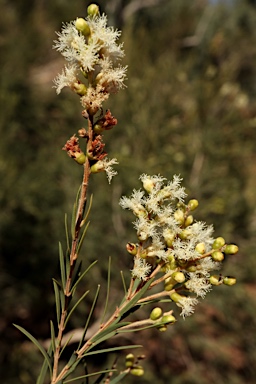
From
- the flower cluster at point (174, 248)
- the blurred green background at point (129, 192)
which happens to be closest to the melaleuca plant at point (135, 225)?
the flower cluster at point (174, 248)

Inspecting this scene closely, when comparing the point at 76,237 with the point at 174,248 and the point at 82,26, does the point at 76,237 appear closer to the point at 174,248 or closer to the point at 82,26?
the point at 174,248

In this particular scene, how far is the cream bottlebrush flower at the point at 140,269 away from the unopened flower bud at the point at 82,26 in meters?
0.24

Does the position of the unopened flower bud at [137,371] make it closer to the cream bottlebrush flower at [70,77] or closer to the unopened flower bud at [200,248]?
the unopened flower bud at [200,248]

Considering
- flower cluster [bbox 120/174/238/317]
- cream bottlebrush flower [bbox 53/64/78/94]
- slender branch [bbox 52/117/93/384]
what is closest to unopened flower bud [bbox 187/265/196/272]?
flower cluster [bbox 120/174/238/317]

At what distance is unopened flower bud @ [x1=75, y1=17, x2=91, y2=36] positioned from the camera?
0.33 meters

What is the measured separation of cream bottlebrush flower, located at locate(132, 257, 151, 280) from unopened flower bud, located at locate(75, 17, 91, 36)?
239 mm

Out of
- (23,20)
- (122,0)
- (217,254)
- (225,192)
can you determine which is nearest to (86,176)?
(217,254)

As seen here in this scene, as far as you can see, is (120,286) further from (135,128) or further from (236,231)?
(135,128)

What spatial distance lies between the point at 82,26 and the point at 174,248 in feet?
0.78

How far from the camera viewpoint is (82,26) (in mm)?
336

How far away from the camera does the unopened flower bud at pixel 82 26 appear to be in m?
0.33

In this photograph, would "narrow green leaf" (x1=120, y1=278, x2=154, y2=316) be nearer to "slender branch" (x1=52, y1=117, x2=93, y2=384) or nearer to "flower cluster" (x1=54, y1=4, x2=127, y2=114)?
"slender branch" (x1=52, y1=117, x2=93, y2=384)

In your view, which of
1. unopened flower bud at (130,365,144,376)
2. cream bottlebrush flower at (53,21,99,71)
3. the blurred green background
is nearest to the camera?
cream bottlebrush flower at (53,21,99,71)

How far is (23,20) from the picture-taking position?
5.74 meters
